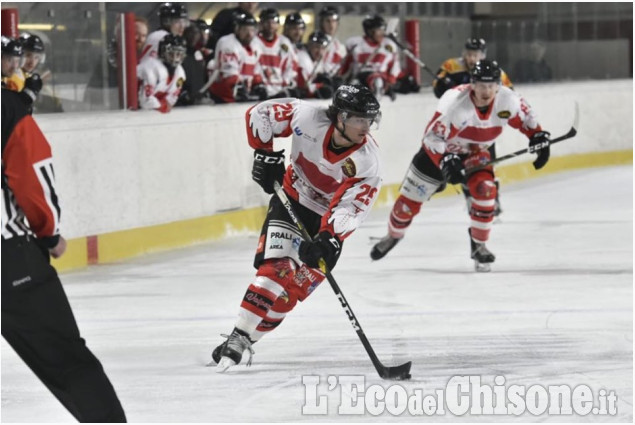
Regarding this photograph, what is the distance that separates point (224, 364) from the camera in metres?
4.68

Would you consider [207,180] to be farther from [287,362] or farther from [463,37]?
[463,37]

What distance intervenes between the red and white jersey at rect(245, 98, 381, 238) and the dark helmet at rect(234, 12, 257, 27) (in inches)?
153

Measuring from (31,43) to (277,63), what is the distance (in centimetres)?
241

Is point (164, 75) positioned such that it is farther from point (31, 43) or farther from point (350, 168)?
point (350, 168)

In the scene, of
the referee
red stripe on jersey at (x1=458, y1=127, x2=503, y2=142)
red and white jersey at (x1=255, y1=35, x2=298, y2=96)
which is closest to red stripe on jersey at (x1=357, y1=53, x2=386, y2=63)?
red and white jersey at (x1=255, y1=35, x2=298, y2=96)

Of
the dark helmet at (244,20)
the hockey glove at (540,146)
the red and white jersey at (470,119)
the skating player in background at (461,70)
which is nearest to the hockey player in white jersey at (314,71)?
the dark helmet at (244,20)

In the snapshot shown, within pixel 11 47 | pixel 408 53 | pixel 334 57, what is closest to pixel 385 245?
pixel 11 47

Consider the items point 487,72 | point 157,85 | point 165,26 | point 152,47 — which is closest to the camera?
point 487,72

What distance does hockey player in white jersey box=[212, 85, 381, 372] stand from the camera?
179 inches

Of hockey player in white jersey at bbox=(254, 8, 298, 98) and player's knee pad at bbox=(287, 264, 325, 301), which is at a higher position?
hockey player in white jersey at bbox=(254, 8, 298, 98)

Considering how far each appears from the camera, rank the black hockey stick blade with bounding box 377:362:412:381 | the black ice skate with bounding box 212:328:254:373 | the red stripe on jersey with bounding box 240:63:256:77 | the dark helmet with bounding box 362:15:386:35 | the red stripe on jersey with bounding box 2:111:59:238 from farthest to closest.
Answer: the dark helmet with bounding box 362:15:386:35 < the red stripe on jersey with bounding box 240:63:256:77 < the black ice skate with bounding box 212:328:254:373 < the black hockey stick blade with bounding box 377:362:412:381 < the red stripe on jersey with bounding box 2:111:59:238

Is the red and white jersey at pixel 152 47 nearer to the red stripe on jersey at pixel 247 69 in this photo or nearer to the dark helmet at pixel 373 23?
the red stripe on jersey at pixel 247 69

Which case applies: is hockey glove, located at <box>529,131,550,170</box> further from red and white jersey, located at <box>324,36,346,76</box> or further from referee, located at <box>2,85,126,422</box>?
referee, located at <box>2,85,126,422</box>

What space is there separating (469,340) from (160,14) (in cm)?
376
